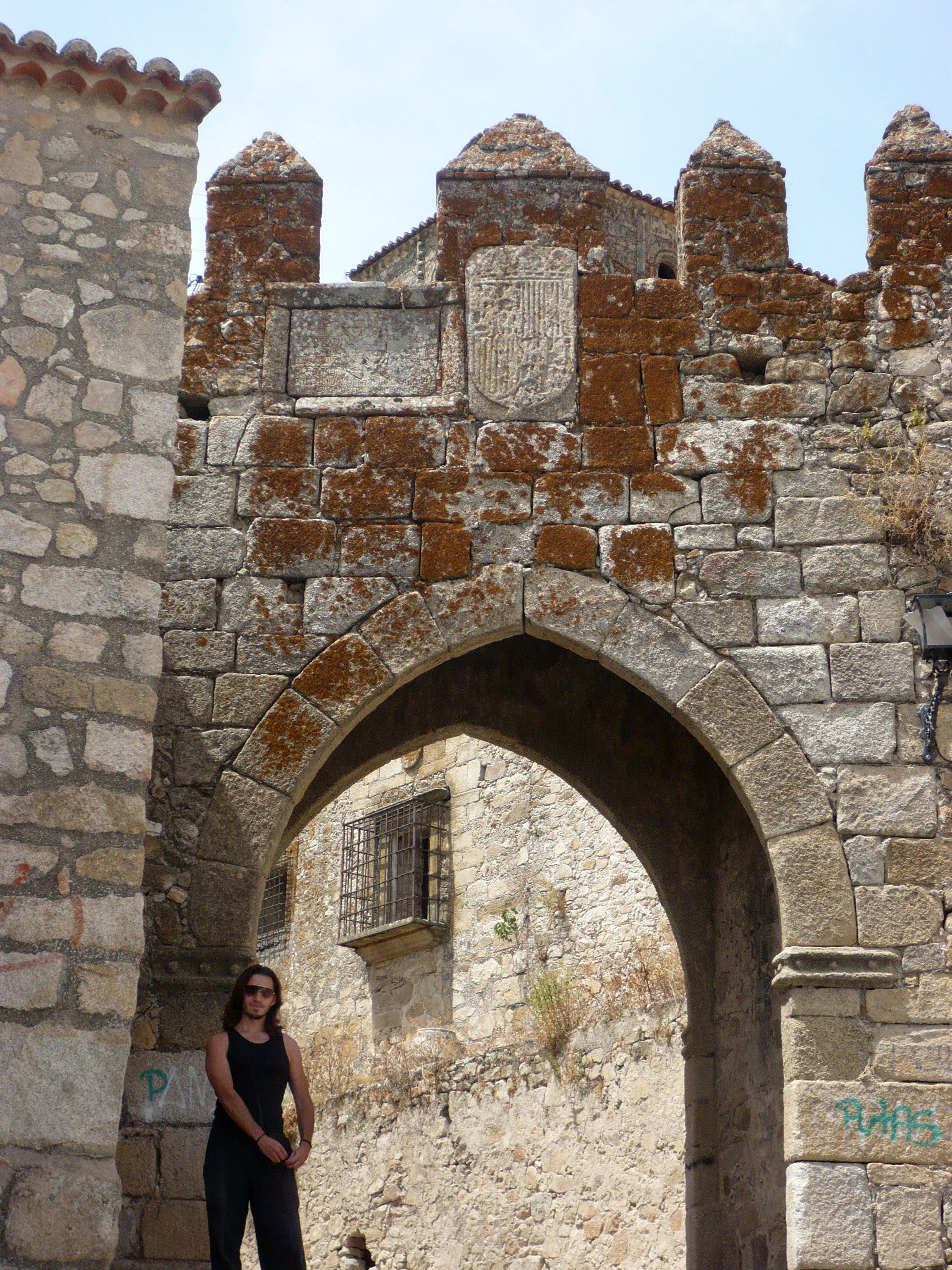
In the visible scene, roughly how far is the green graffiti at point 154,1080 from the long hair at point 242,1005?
23.1 inches

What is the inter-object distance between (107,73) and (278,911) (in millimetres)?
9835

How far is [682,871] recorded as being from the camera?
24.5ft

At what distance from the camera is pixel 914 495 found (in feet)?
19.5

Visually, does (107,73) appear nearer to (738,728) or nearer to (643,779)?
(738,728)

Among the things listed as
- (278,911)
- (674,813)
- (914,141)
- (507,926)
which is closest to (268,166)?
(914,141)

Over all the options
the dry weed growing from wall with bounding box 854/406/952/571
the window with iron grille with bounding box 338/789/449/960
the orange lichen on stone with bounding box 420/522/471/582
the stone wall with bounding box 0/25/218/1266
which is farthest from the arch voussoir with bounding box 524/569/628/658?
the window with iron grille with bounding box 338/789/449/960

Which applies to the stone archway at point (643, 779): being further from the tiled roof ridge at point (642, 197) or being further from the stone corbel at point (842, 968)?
the tiled roof ridge at point (642, 197)

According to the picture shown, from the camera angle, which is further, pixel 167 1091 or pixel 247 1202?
pixel 167 1091

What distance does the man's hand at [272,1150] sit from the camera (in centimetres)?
461

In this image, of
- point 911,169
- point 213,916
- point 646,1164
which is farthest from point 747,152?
point 646,1164

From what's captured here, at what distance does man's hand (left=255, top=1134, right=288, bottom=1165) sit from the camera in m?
4.61

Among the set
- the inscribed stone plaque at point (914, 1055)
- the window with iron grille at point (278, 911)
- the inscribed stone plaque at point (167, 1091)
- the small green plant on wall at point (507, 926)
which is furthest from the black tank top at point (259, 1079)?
the window with iron grille at point (278, 911)

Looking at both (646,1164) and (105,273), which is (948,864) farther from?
(646,1164)

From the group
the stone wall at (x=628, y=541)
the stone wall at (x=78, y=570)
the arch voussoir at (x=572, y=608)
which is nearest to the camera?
the stone wall at (x=78, y=570)
